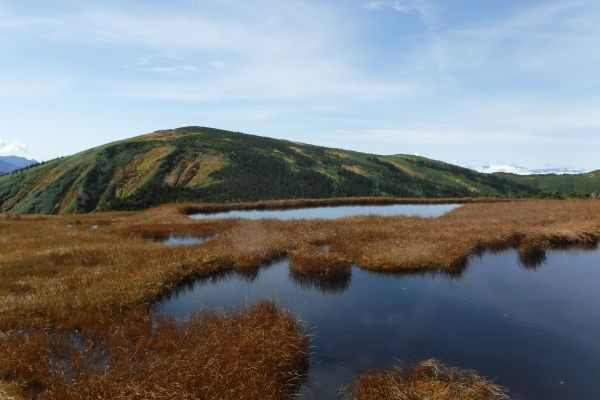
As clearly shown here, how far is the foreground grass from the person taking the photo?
16141mm

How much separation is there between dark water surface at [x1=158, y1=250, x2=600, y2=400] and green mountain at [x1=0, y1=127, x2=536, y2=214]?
213 ft

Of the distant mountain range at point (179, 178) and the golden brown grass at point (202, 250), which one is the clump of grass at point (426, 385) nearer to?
the golden brown grass at point (202, 250)

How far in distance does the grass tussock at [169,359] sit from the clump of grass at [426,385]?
2.86 metres

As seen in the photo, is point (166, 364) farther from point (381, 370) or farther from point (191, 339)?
point (381, 370)

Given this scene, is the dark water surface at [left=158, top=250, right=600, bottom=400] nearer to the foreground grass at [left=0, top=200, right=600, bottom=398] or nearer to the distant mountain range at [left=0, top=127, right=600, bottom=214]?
the foreground grass at [left=0, top=200, right=600, bottom=398]

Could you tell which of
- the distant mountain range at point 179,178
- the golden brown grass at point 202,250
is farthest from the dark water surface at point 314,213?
the distant mountain range at point 179,178

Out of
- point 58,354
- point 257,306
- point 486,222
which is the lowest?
point 58,354

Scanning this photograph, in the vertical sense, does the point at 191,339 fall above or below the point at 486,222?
below

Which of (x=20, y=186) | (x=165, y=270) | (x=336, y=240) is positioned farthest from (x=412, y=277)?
(x=20, y=186)

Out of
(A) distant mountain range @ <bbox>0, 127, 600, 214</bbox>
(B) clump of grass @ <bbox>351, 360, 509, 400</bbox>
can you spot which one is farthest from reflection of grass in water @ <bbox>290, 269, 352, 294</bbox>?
(A) distant mountain range @ <bbox>0, 127, 600, 214</bbox>

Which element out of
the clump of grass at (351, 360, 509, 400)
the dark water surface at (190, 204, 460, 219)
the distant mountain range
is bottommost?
the clump of grass at (351, 360, 509, 400)

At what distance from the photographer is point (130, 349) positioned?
16.5 metres

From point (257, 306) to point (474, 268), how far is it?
19143mm

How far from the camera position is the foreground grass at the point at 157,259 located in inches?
635
